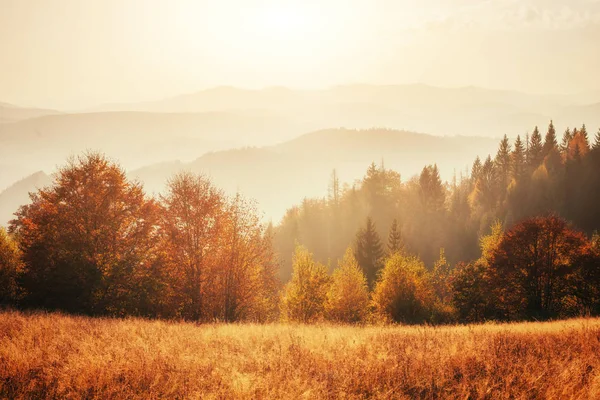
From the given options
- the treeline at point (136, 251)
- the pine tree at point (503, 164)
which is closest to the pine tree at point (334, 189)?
the pine tree at point (503, 164)

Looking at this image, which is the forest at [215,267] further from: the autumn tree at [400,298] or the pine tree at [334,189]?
the pine tree at [334,189]

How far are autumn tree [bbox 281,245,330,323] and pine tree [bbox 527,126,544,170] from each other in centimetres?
8909

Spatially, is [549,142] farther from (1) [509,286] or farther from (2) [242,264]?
(2) [242,264]

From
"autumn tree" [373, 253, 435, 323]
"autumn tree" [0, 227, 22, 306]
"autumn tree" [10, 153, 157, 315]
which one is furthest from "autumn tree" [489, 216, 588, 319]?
"autumn tree" [0, 227, 22, 306]

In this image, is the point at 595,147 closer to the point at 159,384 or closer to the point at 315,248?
the point at 315,248

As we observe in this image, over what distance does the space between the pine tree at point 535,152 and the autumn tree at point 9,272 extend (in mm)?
111005

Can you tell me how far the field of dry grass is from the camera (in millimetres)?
7805

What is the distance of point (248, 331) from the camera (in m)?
14.0

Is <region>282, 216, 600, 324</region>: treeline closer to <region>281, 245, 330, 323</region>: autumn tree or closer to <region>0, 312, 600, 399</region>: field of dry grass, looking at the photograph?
<region>281, 245, 330, 323</region>: autumn tree

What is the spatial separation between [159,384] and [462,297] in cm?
3693

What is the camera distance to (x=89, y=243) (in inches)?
921

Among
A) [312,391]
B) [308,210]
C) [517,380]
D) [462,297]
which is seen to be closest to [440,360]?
[517,380]

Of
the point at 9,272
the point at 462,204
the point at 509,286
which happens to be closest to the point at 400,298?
the point at 509,286

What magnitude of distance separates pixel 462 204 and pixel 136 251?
101448mm
